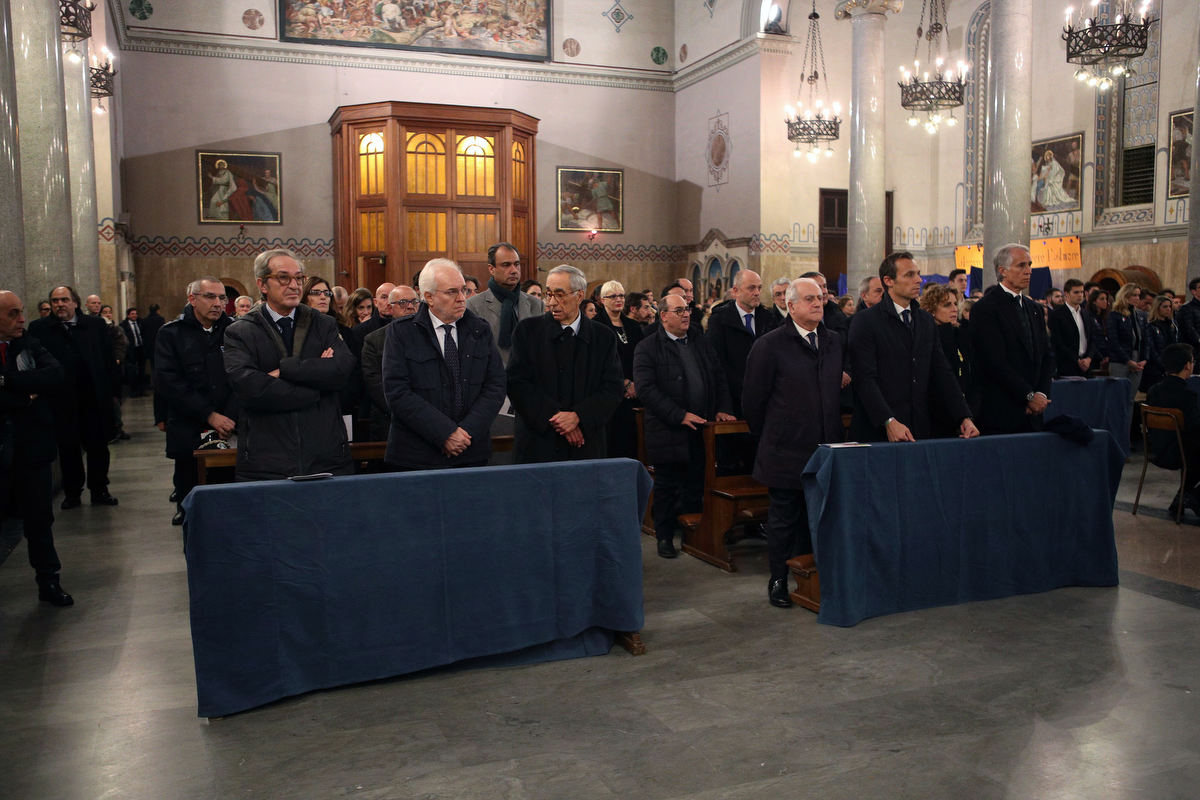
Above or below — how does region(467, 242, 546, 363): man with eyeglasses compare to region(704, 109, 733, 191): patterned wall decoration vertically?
below

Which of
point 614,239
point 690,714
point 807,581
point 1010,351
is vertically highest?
point 614,239

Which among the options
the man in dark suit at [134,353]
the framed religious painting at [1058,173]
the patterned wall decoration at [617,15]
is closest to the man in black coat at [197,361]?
the man in dark suit at [134,353]

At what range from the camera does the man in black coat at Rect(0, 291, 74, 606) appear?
4652mm

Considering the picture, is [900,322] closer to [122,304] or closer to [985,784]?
[985,784]

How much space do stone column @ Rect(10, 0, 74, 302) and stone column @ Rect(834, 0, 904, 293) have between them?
10.2 meters

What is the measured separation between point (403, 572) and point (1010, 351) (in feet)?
12.0

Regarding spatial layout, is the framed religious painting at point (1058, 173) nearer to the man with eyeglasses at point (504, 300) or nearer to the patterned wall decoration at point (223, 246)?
the man with eyeglasses at point (504, 300)

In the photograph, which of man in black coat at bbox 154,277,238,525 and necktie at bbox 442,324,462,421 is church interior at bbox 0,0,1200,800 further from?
necktie at bbox 442,324,462,421

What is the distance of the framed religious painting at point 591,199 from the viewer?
Answer: 1930 centimetres

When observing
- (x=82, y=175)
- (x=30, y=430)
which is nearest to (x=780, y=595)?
(x=30, y=430)

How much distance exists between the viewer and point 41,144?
8312 millimetres

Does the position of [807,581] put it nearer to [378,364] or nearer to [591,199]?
[378,364]

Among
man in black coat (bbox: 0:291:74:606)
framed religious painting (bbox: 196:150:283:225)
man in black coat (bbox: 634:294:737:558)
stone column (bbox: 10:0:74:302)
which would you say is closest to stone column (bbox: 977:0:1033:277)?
man in black coat (bbox: 634:294:737:558)

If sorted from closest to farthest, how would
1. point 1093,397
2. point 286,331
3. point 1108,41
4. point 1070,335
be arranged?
point 286,331
point 1093,397
point 1070,335
point 1108,41
